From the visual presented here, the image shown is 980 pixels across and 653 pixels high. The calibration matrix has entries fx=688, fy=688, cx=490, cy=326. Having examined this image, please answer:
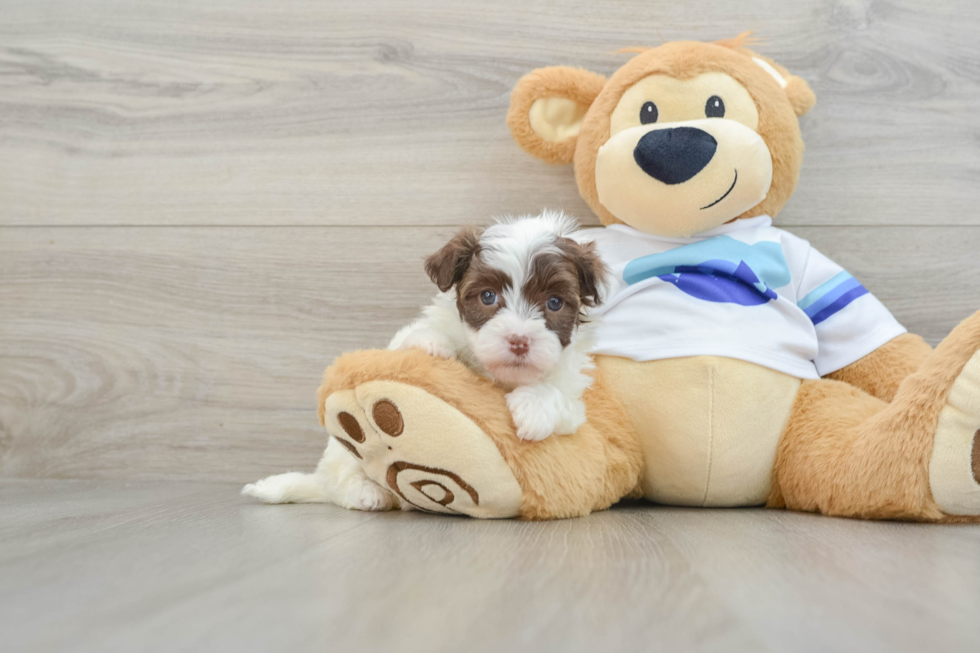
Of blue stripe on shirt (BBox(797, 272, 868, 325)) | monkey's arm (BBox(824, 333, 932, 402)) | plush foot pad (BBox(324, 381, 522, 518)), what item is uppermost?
blue stripe on shirt (BBox(797, 272, 868, 325))

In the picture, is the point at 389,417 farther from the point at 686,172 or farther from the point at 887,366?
the point at 887,366

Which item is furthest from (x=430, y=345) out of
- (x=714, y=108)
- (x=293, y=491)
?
(x=714, y=108)

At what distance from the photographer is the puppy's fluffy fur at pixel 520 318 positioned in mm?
925

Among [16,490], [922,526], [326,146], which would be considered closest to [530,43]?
[326,146]

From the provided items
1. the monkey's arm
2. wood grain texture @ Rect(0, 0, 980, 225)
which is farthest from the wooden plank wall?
the monkey's arm

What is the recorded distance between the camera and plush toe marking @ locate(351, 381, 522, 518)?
35.2 inches

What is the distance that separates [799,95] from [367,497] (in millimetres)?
1020

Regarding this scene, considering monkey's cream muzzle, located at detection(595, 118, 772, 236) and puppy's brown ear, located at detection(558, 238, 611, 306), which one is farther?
monkey's cream muzzle, located at detection(595, 118, 772, 236)

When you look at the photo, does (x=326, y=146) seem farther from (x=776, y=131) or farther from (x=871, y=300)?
(x=871, y=300)

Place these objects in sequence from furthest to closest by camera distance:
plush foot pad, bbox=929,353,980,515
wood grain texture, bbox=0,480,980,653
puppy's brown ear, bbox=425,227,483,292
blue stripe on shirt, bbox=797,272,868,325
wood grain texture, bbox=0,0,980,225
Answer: wood grain texture, bbox=0,0,980,225 < blue stripe on shirt, bbox=797,272,868,325 < puppy's brown ear, bbox=425,227,483,292 < plush foot pad, bbox=929,353,980,515 < wood grain texture, bbox=0,480,980,653

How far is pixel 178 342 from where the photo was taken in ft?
4.89

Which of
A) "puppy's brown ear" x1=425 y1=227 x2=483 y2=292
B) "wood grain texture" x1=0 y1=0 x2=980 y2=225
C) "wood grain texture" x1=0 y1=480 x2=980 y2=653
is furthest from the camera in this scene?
"wood grain texture" x1=0 y1=0 x2=980 y2=225

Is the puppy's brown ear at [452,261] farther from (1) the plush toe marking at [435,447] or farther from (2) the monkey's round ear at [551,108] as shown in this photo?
(2) the monkey's round ear at [551,108]

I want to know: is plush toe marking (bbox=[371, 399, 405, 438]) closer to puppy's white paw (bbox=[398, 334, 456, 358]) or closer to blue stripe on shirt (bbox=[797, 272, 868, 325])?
puppy's white paw (bbox=[398, 334, 456, 358])
